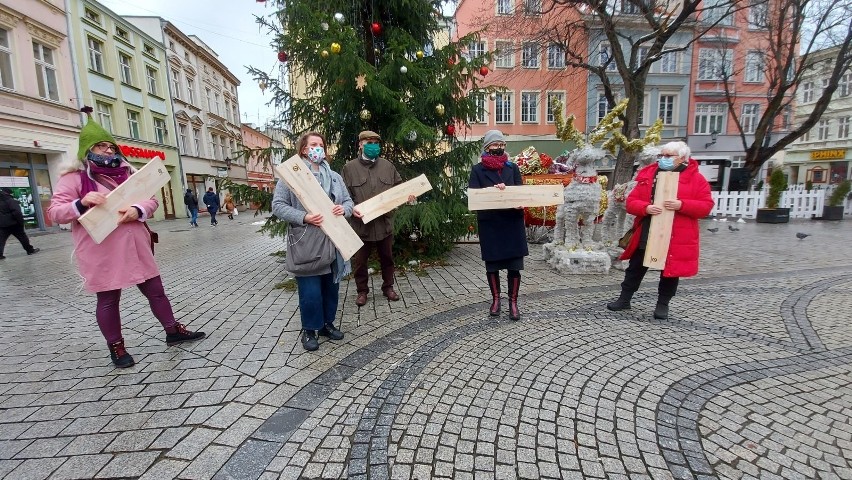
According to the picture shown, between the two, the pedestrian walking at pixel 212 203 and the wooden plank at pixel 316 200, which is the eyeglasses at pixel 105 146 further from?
the pedestrian walking at pixel 212 203

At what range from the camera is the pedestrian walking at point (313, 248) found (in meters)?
3.13

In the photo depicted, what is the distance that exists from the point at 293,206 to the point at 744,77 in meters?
36.5

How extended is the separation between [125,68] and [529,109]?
2425 cm

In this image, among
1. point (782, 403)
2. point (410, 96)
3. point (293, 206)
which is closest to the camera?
point (782, 403)

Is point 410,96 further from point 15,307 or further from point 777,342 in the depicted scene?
point 15,307

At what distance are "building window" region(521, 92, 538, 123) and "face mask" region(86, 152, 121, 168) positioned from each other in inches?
1003

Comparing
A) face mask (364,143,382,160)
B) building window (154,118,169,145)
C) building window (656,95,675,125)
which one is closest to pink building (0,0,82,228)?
building window (154,118,169,145)

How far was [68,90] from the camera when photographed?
16.9m

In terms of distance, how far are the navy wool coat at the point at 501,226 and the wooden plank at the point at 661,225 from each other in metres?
1.25

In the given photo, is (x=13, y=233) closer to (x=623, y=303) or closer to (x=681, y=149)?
(x=623, y=303)

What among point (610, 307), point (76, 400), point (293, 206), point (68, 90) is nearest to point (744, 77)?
point (610, 307)

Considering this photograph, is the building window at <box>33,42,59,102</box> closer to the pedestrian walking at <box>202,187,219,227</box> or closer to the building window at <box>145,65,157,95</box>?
the pedestrian walking at <box>202,187,219,227</box>

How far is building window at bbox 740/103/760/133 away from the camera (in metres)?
28.5

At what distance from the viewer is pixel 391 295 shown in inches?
189
